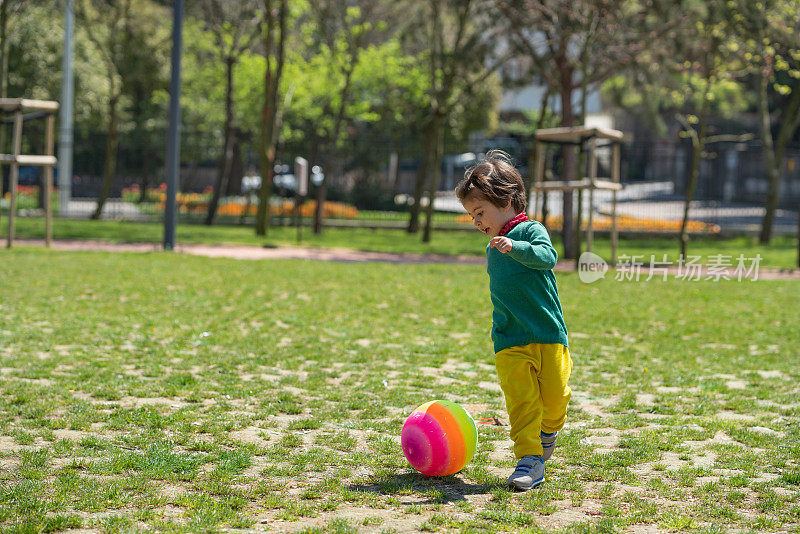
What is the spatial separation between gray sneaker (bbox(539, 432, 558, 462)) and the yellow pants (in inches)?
3.1

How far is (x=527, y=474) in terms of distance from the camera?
4.26 meters

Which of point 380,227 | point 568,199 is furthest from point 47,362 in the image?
point 380,227

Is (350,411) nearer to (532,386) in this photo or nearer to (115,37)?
(532,386)

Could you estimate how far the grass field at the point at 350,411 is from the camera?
3.92 metres

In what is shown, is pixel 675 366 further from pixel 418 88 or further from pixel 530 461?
pixel 418 88

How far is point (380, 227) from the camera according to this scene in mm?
26609

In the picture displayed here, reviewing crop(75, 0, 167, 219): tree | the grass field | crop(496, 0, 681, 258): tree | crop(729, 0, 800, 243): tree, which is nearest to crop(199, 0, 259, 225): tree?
crop(75, 0, 167, 219): tree

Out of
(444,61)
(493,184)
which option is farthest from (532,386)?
(444,61)

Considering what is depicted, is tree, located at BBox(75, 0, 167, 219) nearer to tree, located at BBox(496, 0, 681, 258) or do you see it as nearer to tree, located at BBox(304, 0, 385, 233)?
tree, located at BBox(304, 0, 385, 233)

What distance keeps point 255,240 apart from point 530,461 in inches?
638

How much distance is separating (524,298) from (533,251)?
1.03 ft

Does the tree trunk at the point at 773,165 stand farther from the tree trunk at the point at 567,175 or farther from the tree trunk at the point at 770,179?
the tree trunk at the point at 567,175

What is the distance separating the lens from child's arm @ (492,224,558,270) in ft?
13.6

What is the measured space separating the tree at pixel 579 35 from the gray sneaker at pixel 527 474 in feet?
44.2
